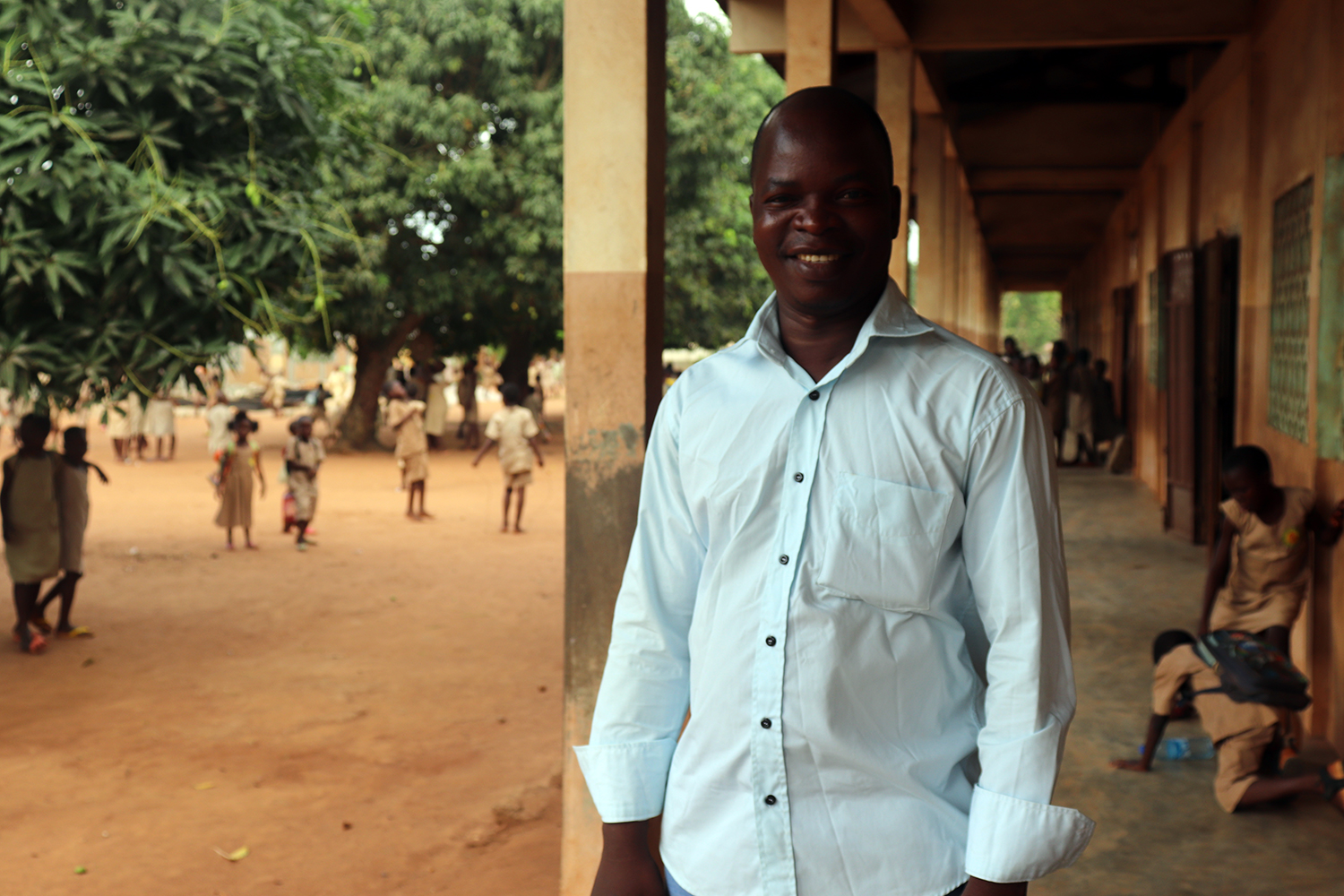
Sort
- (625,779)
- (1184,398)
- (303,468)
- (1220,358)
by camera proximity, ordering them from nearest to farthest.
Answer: (625,779) → (1220,358) → (1184,398) → (303,468)

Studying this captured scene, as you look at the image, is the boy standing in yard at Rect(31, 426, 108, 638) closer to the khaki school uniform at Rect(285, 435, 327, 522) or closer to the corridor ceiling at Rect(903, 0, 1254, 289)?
the khaki school uniform at Rect(285, 435, 327, 522)

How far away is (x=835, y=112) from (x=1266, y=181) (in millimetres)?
5740

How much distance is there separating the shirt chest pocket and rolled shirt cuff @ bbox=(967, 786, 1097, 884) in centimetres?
26

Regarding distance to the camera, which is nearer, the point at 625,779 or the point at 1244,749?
the point at 625,779

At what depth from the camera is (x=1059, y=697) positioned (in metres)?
1.42

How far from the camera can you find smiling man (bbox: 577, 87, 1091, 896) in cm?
142

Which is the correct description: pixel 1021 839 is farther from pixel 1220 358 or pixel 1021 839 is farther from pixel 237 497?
pixel 237 497

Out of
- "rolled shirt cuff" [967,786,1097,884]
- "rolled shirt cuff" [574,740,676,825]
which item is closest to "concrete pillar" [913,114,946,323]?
"rolled shirt cuff" [574,740,676,825]

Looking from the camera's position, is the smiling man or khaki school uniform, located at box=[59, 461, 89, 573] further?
khaki school uniform, located at box=[59, 461, 89, 573]

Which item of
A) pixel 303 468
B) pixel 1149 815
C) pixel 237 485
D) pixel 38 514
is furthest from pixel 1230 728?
pixel 237 485

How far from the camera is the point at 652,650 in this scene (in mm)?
1652

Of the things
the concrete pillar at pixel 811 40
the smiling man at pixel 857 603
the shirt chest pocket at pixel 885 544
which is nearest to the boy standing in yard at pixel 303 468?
the concrete pillar at pixel 811 40

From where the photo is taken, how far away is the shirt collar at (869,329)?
1.52m

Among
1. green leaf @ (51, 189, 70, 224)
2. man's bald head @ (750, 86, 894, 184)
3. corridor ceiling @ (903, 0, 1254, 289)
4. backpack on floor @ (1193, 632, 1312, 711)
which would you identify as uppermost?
corridor ceiling @ (903, 0, 1254, 289)
